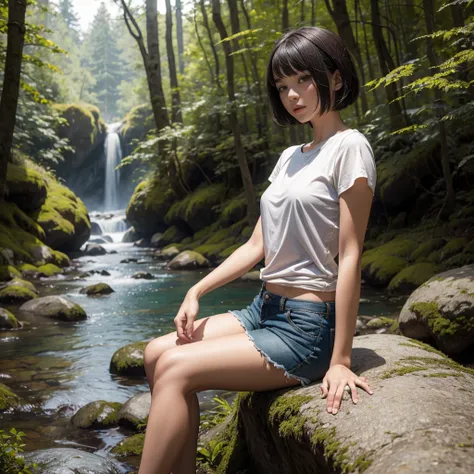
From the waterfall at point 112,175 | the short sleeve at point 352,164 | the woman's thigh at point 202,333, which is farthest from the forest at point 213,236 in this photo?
the waterfall at point 112,175

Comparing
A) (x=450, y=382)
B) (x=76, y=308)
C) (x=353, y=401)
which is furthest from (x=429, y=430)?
(x=76, y=308)

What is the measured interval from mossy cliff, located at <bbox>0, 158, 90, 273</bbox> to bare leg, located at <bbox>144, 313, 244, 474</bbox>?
1032cm

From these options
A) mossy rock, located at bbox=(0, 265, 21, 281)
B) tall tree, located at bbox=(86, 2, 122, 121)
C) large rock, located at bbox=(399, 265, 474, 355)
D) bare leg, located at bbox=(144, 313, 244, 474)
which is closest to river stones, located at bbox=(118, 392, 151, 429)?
bare leg, located at bbox=(144, 313, 244, 474)

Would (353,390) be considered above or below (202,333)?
below

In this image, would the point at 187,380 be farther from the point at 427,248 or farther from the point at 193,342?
the point at 427,248

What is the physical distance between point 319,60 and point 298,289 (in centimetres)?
90

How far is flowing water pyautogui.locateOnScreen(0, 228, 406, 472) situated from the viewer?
4.39 m

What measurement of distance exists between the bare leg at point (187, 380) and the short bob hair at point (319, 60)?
104 centimetres

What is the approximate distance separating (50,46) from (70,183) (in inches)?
921

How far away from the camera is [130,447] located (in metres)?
3.83

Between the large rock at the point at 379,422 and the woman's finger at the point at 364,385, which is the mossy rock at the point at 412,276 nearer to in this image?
the large rock at the point at 379,422

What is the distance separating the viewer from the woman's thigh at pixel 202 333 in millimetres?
2346

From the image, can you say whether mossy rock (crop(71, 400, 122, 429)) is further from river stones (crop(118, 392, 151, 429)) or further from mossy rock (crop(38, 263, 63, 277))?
mossy rock (crop(38, 263, 63, 277))

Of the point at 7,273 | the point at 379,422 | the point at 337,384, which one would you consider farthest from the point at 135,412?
the point at 7,273
